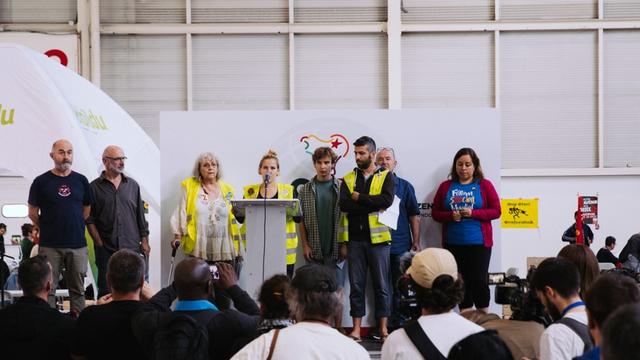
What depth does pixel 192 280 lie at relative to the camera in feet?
9.90

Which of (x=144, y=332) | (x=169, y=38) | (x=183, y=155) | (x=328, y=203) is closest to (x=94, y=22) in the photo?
(x=169, y=38)

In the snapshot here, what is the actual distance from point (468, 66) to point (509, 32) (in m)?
0.94

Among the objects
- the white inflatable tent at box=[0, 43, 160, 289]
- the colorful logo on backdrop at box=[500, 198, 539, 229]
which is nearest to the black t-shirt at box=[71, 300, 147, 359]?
the white inflatable tent at box=[0, 43, 160, 289]

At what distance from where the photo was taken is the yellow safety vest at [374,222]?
5969 mm

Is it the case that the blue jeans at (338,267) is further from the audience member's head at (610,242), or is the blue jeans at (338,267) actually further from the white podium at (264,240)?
the audience member's head at (610,242)

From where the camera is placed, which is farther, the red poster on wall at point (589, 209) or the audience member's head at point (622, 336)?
the red poster on wall at point (589, 209)

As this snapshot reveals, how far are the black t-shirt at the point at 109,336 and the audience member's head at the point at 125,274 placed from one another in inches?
3.2

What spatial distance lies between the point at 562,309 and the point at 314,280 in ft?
3.13

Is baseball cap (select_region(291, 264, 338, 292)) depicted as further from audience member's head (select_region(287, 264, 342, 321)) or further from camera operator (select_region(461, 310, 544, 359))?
camera operator (select_region(461, 310, 544, 359))

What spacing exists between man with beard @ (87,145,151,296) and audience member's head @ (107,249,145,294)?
324 centimetres

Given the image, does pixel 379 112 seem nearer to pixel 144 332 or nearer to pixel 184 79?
pixel 144 332

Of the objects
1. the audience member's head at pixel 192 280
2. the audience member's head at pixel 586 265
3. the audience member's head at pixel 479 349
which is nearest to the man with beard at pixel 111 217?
the audience member's head at pixel 192 280

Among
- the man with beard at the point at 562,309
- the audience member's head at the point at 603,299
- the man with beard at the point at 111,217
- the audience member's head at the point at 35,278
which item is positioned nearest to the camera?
the audience member's head at the point at 603,299

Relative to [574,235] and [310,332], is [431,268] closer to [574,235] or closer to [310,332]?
[310,332]
